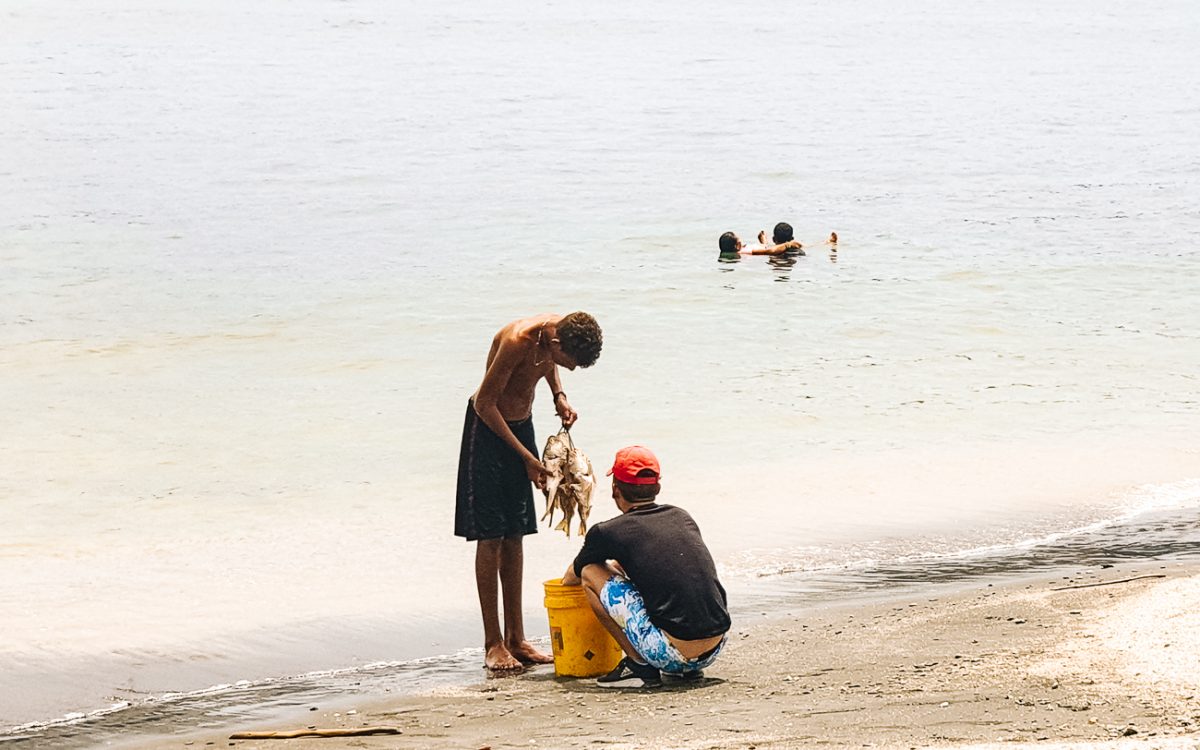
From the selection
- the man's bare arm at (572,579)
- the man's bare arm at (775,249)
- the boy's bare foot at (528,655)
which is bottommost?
the boy's bare foot at (528,655)

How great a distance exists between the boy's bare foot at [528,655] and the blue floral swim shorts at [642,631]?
75 centimetres

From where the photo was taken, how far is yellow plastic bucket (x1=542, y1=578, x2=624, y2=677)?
231 inches

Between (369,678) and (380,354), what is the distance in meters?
8.90

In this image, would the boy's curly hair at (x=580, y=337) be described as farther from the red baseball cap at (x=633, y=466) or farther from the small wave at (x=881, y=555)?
the small wave at (x=881, y=555)

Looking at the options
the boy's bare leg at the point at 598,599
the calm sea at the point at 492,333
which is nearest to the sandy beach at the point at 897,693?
the boy's bare leg at the point at 598,599

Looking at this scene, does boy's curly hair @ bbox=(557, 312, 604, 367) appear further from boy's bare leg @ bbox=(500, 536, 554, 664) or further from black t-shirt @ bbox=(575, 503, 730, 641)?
boy's bare leg @ bbox=(500, 536, 554, 664)

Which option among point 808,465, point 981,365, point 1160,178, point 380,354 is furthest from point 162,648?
point 1160,178

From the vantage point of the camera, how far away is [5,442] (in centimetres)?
1140

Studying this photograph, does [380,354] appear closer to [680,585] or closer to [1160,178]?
[680,585]

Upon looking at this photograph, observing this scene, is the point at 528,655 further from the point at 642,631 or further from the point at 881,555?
the point at 881,555

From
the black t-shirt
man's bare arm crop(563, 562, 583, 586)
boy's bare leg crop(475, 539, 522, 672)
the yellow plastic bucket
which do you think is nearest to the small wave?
boy's bare leg crop(475, 539, 522, 672)

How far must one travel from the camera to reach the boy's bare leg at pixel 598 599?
18.6ft

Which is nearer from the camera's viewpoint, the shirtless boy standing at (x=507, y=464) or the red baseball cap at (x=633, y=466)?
the red baseball cap at (x=633, y=466)

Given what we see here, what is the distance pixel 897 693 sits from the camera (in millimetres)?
5148
